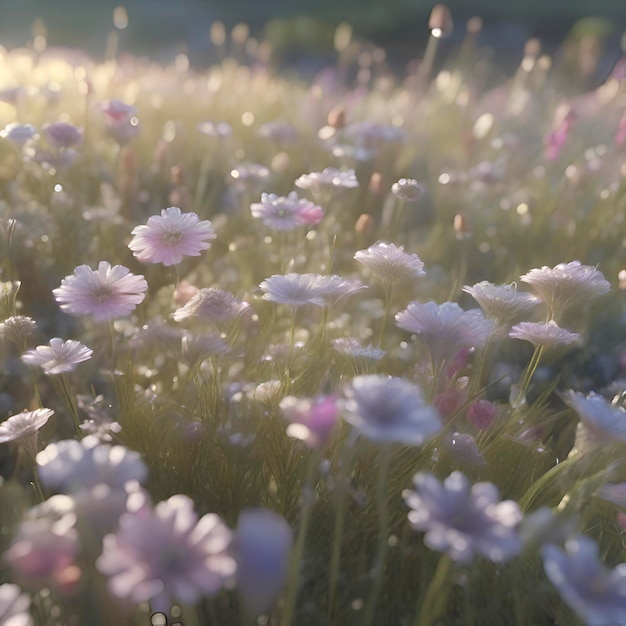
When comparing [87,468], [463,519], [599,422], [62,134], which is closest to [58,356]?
[87,468]

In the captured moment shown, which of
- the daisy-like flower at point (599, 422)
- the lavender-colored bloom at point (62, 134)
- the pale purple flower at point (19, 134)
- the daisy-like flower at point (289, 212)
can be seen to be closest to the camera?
the daisy-like flower at point (599, 422)

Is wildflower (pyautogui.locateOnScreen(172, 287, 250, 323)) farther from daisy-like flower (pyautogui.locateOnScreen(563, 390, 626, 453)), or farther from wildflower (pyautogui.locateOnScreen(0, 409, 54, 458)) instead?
daisy-like flower (pyautogui.locateOnScreen(563, 390, 626, 453))

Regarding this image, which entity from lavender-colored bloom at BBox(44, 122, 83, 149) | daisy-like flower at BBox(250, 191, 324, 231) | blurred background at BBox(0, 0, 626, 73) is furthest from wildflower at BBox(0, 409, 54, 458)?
blurred background at BBox(0, 0, 626, 73)

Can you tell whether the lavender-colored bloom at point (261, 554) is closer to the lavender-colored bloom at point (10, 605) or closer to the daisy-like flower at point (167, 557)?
the daisy-like flower at point (167, 557)

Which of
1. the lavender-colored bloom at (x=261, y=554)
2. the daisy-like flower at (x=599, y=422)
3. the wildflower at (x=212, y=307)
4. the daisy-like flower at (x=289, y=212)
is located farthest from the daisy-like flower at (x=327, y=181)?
the lavender-colored bloom at (x=261, y=554)

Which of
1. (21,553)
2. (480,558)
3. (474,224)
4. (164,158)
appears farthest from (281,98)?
(21,553)

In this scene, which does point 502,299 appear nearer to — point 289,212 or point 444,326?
point 444,326
